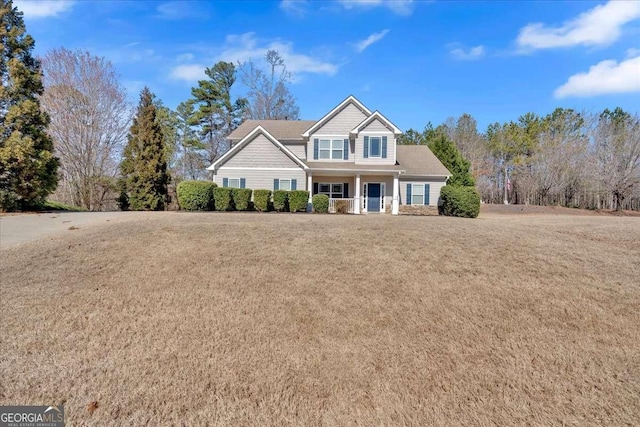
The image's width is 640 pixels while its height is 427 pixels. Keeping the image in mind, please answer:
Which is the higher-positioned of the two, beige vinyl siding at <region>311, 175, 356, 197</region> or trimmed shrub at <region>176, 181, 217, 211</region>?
beige vinyl siding at <region>311, 175, 356, 197</region>

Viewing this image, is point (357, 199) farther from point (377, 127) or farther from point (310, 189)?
point (377, 127)

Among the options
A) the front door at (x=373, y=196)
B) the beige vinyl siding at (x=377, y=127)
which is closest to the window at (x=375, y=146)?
the beige vinyl siding at (x=377, y=127)

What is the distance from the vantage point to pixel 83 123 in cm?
2550

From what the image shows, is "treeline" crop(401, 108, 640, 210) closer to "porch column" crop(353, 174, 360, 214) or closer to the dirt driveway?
"porch column" crop(353, 174, 360, 214)

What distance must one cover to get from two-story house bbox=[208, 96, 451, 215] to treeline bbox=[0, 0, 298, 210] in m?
5.11

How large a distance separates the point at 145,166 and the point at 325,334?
20.4 meters

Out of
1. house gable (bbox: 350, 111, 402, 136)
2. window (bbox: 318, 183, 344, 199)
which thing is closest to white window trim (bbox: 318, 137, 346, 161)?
house gable (bbox: 350, 111, 402, 136)

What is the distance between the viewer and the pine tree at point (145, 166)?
21.1 m

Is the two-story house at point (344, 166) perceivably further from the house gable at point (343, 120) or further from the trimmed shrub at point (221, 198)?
the trimmed shrub at point (221, 198)

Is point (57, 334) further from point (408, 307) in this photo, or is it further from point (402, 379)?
point (408, 307)

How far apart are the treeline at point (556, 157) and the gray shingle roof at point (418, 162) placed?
544 inches

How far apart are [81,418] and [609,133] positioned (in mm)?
44363

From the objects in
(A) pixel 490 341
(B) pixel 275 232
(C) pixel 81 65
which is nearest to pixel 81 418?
(A) pixel 490 341

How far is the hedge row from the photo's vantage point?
17891 mm
